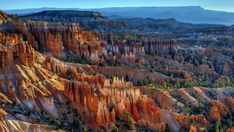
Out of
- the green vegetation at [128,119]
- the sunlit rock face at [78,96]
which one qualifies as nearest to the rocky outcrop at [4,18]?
the sunlit rock face at [78,96]

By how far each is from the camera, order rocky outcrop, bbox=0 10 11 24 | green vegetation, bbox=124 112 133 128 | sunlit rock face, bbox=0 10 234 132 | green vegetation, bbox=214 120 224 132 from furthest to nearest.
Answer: rocky outcrop, bbox=0 10 11 24
green vegetation, bbox=214 120 224 132
green vegetation, bbox=124 112 133 128
sunlit rock face, bbox=0 10 234 132

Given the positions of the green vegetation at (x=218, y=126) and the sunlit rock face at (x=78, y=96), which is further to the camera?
the green vegetation at (x=218, y=126)

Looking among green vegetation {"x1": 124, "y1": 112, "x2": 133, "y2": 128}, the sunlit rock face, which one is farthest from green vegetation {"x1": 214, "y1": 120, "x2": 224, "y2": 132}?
green vegetation {"x1": 124, "y1": 112, "x2": 133, "y2": 128}

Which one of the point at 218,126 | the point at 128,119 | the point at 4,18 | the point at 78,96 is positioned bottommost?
the point at 218,126

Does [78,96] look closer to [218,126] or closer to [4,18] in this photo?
[218,126]

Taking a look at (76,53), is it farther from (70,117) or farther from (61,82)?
(70,117)

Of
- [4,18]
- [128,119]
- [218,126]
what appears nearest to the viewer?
[128,119]

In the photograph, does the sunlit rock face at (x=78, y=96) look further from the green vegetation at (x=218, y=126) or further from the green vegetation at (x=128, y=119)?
the green vegetation at (x=218, y=126)

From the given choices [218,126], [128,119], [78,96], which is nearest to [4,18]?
[78,96]

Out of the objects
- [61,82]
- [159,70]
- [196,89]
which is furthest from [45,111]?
[159,70]

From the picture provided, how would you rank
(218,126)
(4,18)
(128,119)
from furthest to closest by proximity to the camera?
(4,18)
(218,126)
(128,119)

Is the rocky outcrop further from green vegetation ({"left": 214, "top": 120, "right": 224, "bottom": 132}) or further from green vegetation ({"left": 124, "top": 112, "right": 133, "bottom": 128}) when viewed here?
green vegetation ({"left": 214, "top": 120, "right": 224, "bottom": 132})
